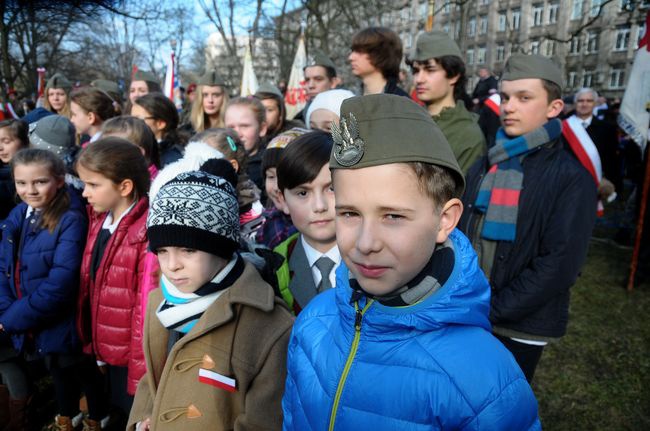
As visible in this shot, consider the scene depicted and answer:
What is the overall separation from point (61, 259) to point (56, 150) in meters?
1.70

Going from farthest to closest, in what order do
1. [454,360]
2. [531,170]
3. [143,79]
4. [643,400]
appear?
[143,79]
[643,400]
[531,170]
[454,360]

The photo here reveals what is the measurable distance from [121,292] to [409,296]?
76.2 inches

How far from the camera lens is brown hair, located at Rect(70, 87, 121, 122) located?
14.1 feet

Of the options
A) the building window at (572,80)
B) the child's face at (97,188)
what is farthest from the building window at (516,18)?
the child's face at (97,188)

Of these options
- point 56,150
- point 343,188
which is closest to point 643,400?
point 343,188

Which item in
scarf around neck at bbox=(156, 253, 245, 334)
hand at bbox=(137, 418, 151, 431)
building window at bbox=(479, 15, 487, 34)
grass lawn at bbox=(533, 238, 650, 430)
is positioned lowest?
grass lawn at bbox=(533, 238, 650, 430)

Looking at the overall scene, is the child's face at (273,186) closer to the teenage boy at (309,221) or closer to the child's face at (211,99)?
the teenage boy at (309,221)

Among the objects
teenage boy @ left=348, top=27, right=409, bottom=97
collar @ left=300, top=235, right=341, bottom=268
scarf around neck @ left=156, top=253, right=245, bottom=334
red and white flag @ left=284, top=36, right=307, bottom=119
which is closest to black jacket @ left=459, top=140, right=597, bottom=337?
collar @ left=300, top=235, right=341, bottom=268

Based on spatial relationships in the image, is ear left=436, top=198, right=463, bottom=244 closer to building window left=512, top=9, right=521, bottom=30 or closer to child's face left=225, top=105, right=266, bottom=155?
child's face left=225, top=105, right=266, bottom=155

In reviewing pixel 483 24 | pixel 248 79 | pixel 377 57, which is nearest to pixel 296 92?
pixel 248 79

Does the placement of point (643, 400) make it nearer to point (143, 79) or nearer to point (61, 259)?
point (61, 259)

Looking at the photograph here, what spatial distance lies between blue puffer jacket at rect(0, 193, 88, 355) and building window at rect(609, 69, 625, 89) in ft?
150

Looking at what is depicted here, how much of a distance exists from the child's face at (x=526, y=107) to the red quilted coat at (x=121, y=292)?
2164mm

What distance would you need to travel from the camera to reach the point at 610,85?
3922cm
